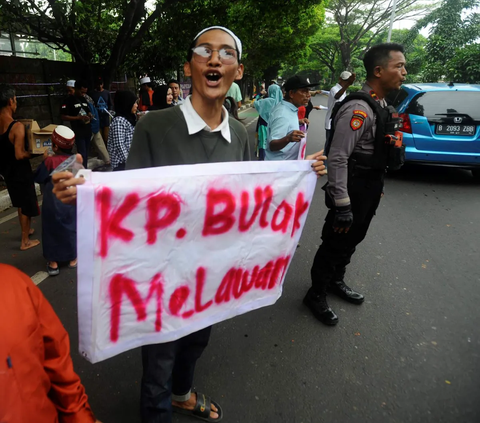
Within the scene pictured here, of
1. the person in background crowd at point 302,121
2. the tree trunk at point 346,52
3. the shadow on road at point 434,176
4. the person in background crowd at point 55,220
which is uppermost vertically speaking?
the tree trunk at point 346,52

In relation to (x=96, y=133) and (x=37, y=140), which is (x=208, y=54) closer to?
(x=37, y=140)

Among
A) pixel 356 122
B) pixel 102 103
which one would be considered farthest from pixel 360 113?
pixel 102 103

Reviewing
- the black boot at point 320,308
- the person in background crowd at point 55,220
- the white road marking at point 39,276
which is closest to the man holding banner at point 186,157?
the black boot at point 320,308

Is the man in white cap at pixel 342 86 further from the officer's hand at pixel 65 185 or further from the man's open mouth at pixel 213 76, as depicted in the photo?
the officer's hand at pixel 65 185

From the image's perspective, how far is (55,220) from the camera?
3.29 metres

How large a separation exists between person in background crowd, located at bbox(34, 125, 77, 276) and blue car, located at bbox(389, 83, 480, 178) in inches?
211

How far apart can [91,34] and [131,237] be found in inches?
398

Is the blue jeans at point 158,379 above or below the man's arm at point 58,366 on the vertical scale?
below

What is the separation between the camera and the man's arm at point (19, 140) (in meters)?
3.52

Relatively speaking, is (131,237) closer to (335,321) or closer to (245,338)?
(245,338)

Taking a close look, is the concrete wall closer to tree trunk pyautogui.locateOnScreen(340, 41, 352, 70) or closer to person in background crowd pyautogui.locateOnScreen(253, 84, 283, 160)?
person in background crowd pyautogui.locateOnScreen(253, 84, 283, 160)

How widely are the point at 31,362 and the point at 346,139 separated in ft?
6.73

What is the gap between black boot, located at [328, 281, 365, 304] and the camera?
9.85 feet

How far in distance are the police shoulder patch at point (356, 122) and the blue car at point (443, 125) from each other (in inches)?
175
